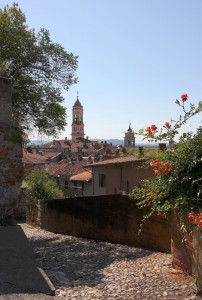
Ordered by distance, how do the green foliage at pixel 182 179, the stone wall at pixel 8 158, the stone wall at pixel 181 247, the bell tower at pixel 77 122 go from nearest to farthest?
the green foliage at pixel 182 179, the stone wall at pixel 181 247, the stone wall at pixel 8 158, the bell tower at pixel 77 122

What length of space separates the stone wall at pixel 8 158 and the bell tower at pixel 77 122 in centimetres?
10797

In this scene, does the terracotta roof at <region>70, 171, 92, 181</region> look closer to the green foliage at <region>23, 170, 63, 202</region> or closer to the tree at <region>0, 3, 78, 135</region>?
the green foliage at <region>23, 170, 63, 202</region>

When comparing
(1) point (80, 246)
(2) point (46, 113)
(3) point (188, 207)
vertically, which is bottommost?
(1) point (80, 246)

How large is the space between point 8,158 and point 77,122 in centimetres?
11284

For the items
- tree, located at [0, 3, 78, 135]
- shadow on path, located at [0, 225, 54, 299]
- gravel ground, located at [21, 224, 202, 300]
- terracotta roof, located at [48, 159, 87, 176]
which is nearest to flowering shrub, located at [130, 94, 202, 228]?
gravel ground, located at [21, 224, 202, 300]

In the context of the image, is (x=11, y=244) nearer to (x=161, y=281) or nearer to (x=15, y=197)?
(x=15, y=197)

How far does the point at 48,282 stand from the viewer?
570 centimetres

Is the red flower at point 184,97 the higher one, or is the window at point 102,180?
the red flower at point 184,97

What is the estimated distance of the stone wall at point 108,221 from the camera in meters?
8.34

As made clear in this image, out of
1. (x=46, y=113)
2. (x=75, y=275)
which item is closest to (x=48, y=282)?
(x=75, y=275)

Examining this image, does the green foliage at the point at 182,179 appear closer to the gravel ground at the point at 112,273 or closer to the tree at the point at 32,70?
the gravel ground at the point at 112,273

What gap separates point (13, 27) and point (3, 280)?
35.8 feet

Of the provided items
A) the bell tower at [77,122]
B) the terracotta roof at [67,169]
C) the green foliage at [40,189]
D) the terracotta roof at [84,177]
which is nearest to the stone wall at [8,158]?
the green foliage at [40,189]

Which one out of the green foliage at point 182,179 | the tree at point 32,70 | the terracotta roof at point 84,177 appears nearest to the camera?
the green foliage at point 182,179
